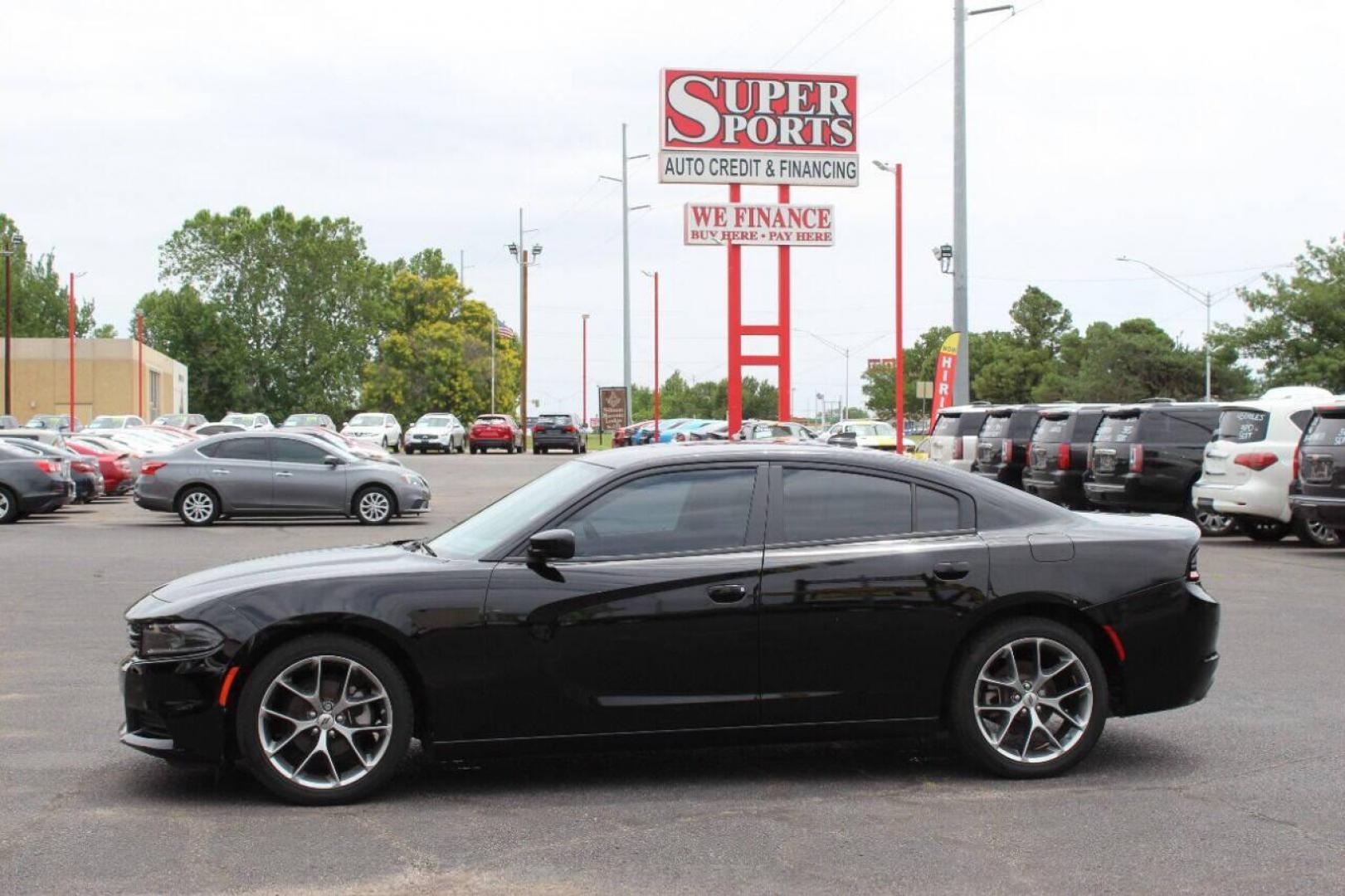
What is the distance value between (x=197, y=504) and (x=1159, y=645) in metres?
19.2

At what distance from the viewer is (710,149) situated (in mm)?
45375

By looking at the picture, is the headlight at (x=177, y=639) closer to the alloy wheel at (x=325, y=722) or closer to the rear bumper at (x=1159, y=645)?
the alloy wheel at (x=325, y=722)

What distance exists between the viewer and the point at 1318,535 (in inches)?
751

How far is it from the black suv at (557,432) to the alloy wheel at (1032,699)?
5495 cm

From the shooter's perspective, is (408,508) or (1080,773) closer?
(1080,773)

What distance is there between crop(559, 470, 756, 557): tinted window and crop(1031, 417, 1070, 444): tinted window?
57.6 feet

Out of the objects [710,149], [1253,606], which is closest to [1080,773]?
[1253,606]

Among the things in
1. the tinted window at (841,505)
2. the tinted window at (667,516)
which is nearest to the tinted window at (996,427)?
the tinted window at (841,505)

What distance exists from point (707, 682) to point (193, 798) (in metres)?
2.19

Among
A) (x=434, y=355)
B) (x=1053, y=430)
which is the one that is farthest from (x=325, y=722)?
(x=434, y=355)

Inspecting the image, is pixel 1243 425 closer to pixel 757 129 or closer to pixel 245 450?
pixel 245 450

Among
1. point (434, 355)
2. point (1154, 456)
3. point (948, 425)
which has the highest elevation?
point (434, 355)

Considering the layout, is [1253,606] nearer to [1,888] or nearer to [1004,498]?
[1004,498]

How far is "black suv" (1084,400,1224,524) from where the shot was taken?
20.9 metres
